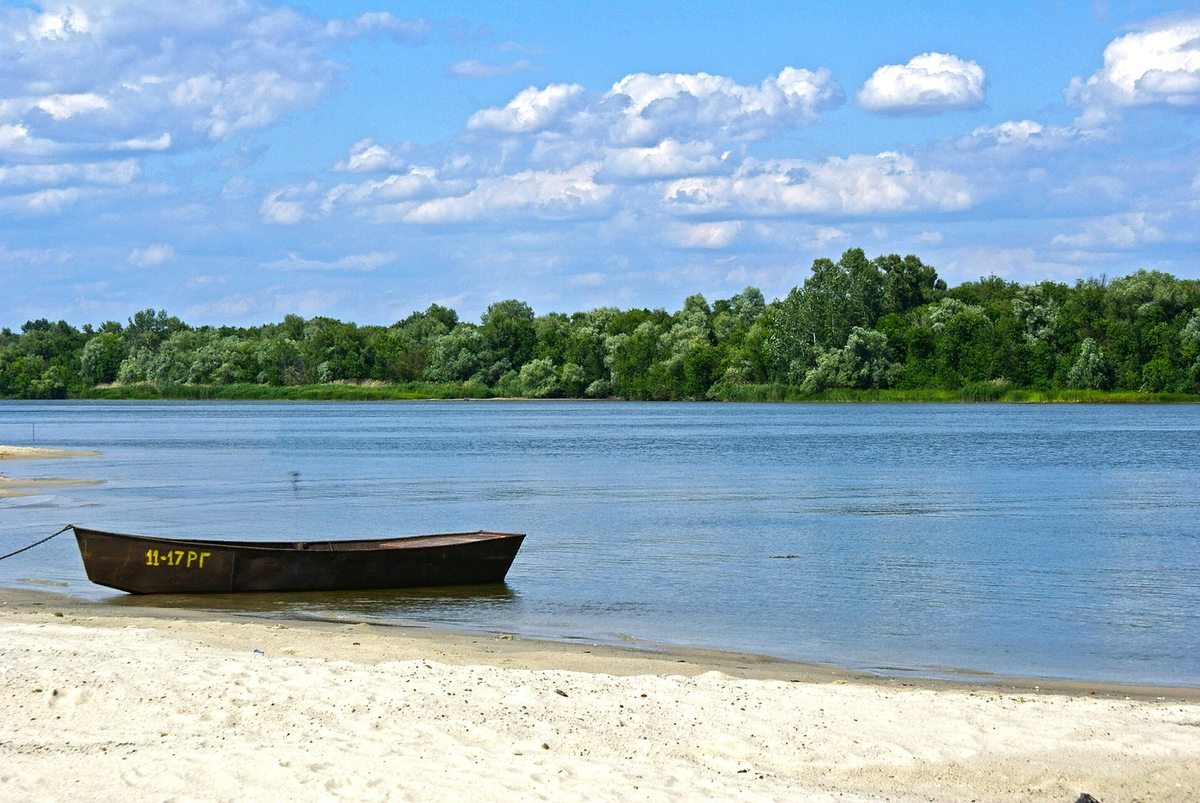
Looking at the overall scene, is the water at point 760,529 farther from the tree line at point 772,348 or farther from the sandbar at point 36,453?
the tree line at point 772,348

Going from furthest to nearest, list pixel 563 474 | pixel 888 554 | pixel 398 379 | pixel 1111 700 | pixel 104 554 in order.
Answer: pixel 398 379 < pixel 563 474 < pixel 888 554 < pixel 104 554 < pixel 1111 700

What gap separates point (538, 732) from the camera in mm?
10156

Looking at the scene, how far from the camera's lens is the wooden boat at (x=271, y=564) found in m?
19.8

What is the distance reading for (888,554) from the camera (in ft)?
85.5

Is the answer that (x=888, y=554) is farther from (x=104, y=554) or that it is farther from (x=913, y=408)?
(x=913, y=408)

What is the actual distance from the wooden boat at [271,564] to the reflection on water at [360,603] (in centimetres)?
17

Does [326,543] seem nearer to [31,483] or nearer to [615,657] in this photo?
[615,657]

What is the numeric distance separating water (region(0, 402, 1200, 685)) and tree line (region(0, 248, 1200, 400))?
4897 centimetres

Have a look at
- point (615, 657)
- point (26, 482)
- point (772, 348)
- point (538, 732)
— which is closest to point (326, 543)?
point (615, 657)

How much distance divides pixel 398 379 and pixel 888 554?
152227mm

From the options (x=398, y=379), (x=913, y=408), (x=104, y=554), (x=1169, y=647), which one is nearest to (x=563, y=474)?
(x=104, y=554)

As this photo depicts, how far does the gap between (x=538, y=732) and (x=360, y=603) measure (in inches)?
402

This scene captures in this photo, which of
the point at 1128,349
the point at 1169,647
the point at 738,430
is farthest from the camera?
the point at 1128,349

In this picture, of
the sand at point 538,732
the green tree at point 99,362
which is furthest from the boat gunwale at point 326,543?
the green tree at point 99,362
